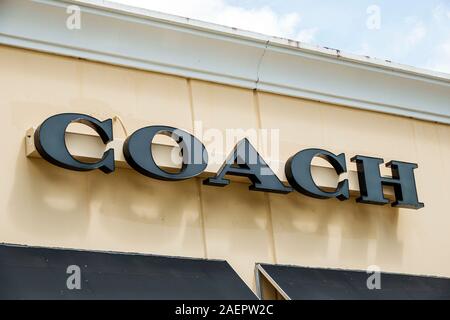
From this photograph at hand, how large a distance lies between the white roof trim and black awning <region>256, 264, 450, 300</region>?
208 centimetres

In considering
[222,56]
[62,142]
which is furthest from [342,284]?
[62,142]

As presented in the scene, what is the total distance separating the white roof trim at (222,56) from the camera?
808 cm

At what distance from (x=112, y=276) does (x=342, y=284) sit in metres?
Answer: 2.47

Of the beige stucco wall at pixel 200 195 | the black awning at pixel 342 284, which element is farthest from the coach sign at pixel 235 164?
the black awning at pixel 342 284

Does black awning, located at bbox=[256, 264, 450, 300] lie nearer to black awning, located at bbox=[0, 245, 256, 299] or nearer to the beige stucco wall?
the beige stucco wall

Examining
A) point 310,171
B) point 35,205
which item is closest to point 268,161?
point 310,171

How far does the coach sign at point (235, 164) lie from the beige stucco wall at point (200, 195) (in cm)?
27

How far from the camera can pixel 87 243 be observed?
7.53 m

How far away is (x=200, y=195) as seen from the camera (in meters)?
8.30

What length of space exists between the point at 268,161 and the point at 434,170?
256 cm

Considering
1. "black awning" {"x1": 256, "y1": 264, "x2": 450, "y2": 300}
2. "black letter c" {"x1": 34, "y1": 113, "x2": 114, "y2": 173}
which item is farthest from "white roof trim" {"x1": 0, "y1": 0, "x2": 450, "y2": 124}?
"black awning" {"x1": 256, "y1": 264, "x2": 450, "y2": 300}

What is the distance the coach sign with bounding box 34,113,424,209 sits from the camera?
750 centimetres

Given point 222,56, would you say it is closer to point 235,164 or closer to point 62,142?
point 235,164

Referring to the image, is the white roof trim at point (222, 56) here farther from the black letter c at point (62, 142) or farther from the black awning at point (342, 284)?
the black awning at point (342, 284)
